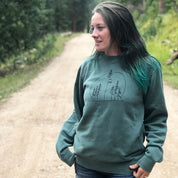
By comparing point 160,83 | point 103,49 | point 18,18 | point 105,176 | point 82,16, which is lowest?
point 82,16

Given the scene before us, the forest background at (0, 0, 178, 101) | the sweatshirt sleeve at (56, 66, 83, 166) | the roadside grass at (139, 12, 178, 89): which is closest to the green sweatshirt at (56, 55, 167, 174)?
the sweatshirt sleeve at (56, 66, 83, 166)

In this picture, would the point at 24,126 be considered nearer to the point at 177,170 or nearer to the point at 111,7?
the point at 177,170

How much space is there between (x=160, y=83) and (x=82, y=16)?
176ft

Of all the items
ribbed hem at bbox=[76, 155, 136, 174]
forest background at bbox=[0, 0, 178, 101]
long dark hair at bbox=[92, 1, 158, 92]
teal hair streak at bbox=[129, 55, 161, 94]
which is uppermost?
long dark hair at bbox=[92, 1, 158, 92]

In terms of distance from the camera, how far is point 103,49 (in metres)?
1.89

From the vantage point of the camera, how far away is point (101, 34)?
1.85 m

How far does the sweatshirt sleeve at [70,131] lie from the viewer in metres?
2.02

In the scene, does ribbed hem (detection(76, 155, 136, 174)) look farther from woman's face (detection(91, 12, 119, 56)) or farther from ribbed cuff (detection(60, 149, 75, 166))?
woman's face (detection(91, 12, 119, 56))

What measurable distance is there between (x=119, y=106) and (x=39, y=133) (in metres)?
4.34

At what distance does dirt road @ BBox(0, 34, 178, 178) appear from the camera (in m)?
4.37

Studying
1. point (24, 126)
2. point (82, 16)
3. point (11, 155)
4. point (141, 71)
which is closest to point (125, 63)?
point (141, 71)

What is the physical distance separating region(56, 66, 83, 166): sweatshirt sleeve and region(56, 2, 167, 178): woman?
0.12 metres

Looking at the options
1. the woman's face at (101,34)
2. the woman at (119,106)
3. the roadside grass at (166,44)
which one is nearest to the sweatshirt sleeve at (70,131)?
the woman at (119,106)

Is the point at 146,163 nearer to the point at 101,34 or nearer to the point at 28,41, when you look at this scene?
the point at 101,34
